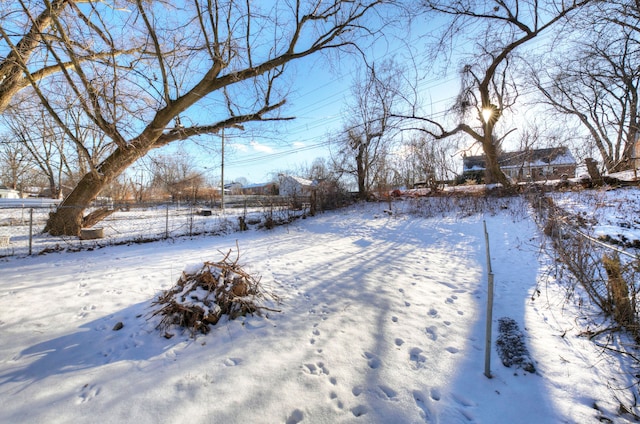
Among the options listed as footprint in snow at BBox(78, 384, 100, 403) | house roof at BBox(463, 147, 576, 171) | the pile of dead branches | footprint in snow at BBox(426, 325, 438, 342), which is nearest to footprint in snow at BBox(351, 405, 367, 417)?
footprint in snow at BBox(426, 325, 438, 342)

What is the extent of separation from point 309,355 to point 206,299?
59.9 inches

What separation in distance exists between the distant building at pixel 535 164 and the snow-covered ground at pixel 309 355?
12164mm

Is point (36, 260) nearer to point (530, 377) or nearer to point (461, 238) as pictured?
point (530, 377)

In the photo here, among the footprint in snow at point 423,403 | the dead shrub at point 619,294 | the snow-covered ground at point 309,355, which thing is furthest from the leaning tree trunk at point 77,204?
the dead shrub at point 619,294

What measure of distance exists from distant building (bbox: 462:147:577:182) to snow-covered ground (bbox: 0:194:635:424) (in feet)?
39.9

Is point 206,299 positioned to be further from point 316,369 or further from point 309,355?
point 316,369

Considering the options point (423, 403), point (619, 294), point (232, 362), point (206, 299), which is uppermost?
point (619, 294)

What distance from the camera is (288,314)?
11.8 ft

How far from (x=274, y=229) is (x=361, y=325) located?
8.83 m

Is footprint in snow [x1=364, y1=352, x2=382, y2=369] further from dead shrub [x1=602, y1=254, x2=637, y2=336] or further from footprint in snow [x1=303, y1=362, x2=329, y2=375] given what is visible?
dead shrub [x1=602, y1=254, x2=637, y2=336]

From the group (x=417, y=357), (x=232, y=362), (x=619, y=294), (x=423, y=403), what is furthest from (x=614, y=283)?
(x=232, y=362)

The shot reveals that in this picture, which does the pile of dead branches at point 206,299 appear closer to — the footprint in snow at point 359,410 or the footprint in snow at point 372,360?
the footprint in snow at point 372,360

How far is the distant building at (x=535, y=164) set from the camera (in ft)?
47.5

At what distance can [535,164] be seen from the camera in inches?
867
